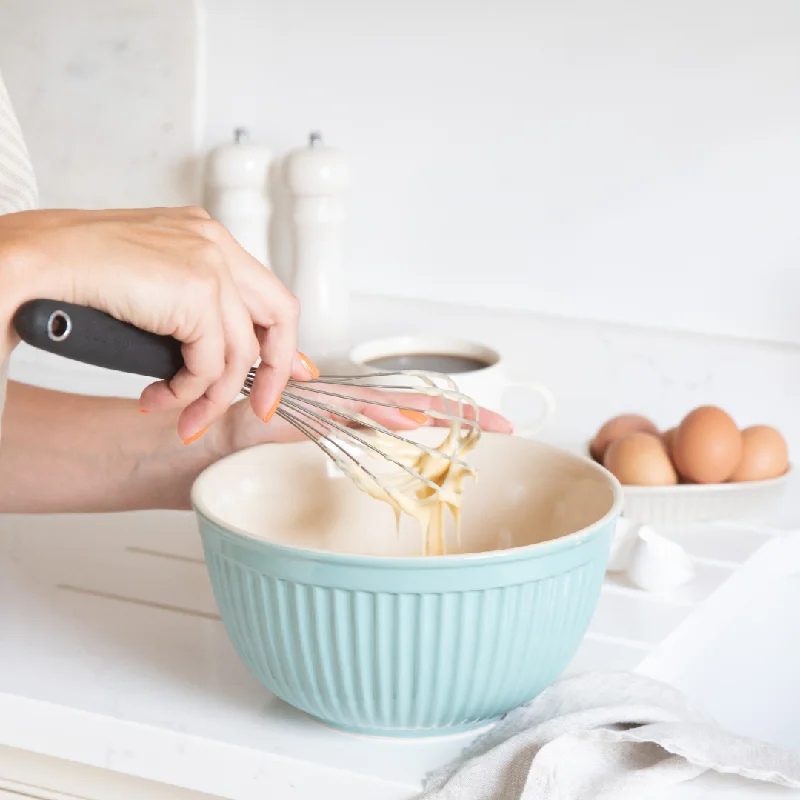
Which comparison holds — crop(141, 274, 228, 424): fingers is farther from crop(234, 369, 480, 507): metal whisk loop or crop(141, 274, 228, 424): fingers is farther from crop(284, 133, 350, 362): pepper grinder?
crop(284, 133, 350, 362): pepper grinder

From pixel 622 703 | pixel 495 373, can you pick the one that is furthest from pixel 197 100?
pixel 622 703

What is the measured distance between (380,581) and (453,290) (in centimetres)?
73

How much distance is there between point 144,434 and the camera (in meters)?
0.86

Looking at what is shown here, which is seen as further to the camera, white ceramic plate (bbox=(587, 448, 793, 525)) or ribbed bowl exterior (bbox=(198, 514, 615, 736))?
white ceramic plate (bbox=(587, 448, 793, 525))

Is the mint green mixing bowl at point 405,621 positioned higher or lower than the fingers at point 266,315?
lower

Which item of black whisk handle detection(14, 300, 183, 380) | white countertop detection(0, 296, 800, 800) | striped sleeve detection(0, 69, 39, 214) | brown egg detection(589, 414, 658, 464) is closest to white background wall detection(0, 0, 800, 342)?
brown egg detection(589, 414, 658, 464)

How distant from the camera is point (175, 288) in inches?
22.1

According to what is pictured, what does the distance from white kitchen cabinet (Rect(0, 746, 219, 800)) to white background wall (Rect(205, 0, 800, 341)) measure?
0.72 m

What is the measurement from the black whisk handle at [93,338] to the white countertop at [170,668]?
21cm

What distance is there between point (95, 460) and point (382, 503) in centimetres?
23

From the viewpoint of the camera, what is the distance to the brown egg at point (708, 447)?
3.09 ft

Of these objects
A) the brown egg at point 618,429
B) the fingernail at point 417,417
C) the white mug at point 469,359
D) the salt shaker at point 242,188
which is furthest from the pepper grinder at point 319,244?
the fingernail at point 417,417

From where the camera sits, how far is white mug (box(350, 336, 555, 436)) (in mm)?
979

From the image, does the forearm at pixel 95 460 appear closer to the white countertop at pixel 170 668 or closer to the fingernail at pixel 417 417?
the white countertop at pixel 170 668
